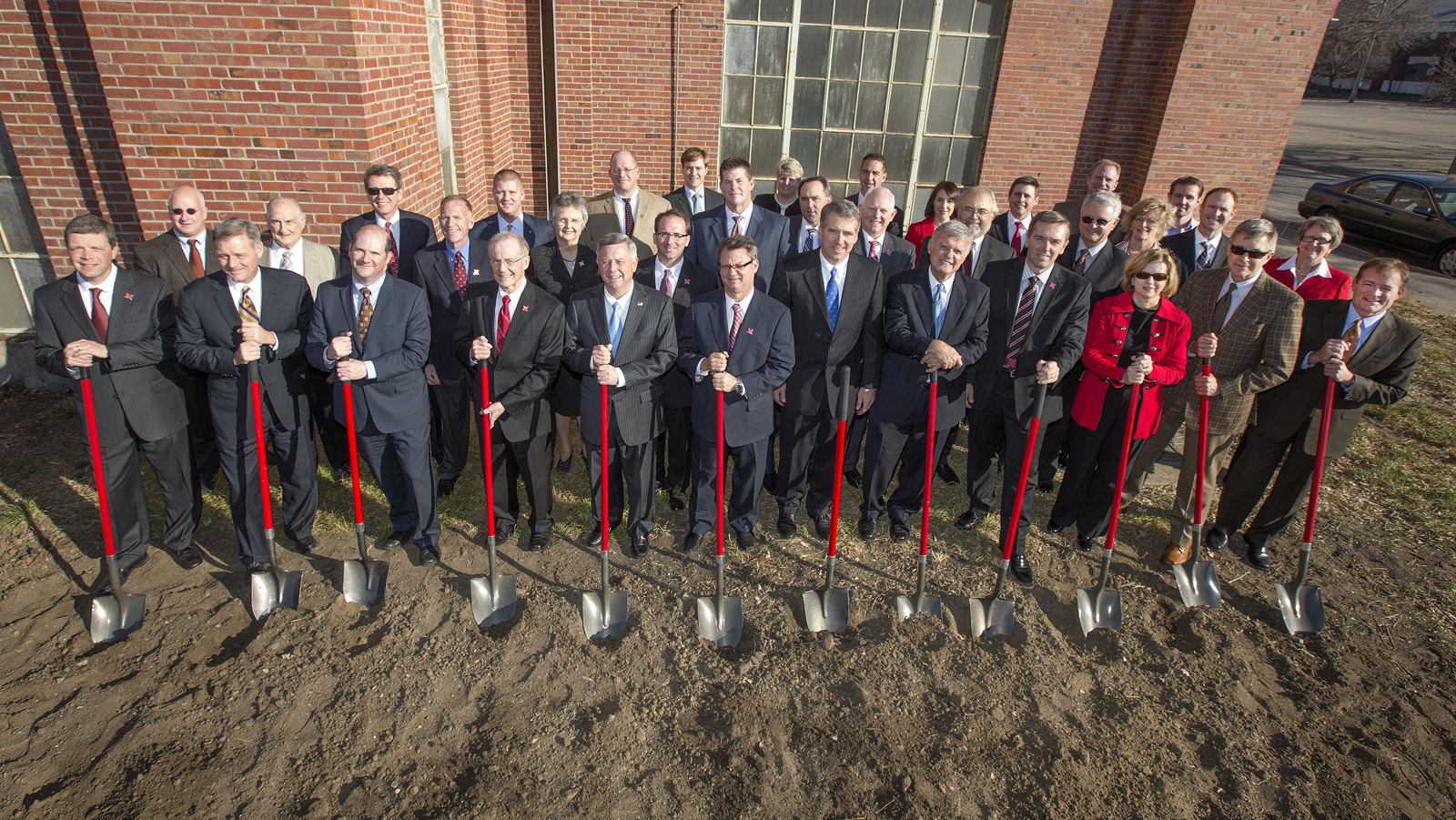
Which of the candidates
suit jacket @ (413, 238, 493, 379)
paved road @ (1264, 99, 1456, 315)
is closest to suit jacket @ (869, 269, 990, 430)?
suit jacket @ (413, 238, 493, 379)

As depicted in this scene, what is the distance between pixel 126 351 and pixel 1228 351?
23.4 feet

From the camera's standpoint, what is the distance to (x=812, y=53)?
10250 millimetres

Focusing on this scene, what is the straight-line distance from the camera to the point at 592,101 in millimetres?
10062

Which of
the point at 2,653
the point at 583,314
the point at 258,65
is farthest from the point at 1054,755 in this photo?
the point at 258,65

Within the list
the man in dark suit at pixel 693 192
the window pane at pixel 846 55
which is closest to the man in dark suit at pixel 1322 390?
the man in dark suit at pixel 693 192

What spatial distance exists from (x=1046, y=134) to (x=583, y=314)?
869 centimetres

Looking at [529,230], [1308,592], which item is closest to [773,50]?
[529,230]

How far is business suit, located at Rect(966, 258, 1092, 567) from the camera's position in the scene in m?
4.90

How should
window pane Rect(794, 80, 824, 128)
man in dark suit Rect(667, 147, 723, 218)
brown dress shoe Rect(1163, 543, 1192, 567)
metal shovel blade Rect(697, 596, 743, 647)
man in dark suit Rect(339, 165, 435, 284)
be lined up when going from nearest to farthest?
metal shovel blade Rect(697, 596, 743, 647) → brown dress shoe Rect(1163, 543, 1192, 567) → man in dark suit Rect(339, 165, 435, 284) → man in dark suit Rect(667, 147, 723, 218) → window pane Rect(794, 80, 824, 128)

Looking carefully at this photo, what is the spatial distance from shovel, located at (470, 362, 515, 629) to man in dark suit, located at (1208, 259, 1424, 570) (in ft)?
17.5

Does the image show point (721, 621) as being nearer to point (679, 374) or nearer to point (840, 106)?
point (679, 374)

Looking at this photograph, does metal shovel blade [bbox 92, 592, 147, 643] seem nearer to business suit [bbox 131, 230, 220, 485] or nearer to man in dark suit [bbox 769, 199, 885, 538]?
business suit [bbox 131, 230, 220, 485]

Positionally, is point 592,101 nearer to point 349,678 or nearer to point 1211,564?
point 349,678

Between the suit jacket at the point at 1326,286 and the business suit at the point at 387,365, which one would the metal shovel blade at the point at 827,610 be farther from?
the suit jacket at the point at 1326,286
